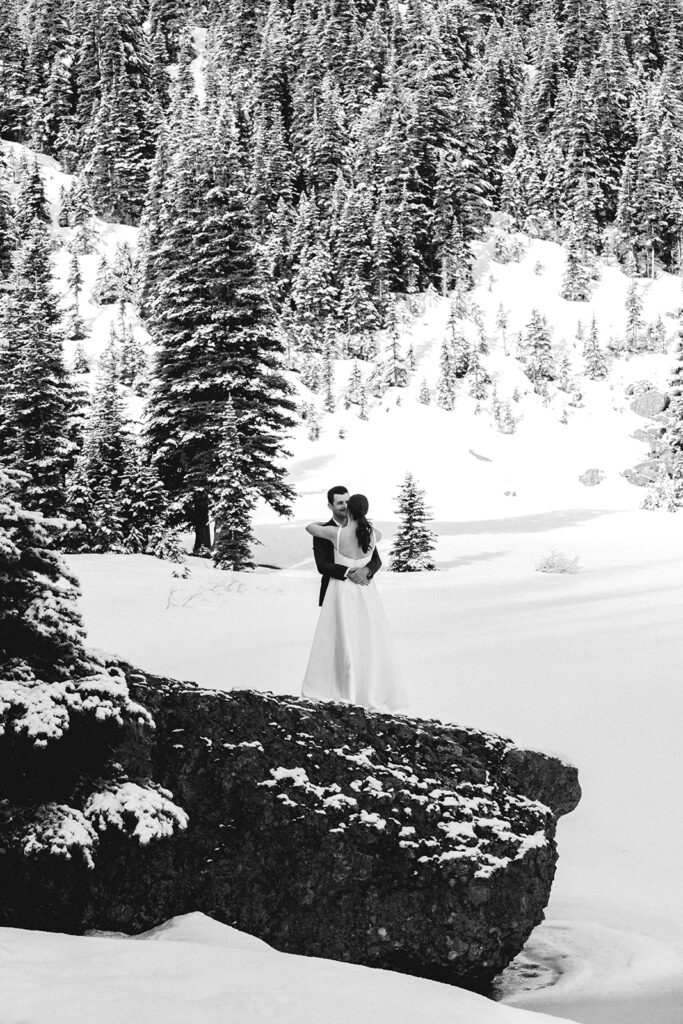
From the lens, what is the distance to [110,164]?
69.9m

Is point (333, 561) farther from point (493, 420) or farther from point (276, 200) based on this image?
point (276, 200)

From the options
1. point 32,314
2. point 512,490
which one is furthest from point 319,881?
point 512,490

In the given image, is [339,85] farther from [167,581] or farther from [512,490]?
Result: [167,581]

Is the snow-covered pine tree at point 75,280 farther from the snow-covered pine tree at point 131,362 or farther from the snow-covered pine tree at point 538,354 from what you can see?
the snow-covered pine tree at point 538,354

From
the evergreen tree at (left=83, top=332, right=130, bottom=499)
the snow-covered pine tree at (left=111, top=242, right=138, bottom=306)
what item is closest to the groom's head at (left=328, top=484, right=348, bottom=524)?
the evergreen tree at (left=83, top=332, right=130, bottom=499)

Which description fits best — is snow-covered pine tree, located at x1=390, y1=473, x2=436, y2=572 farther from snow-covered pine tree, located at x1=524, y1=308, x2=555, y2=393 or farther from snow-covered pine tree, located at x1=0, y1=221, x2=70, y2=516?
snow-covered pine tree, located at x1=524, y1=308, x2=555, y2=393

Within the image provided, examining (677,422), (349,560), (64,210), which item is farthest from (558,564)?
(64,210)

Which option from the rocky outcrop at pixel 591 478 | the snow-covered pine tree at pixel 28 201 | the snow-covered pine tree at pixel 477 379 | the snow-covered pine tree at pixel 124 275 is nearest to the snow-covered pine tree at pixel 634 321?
the snow-covered pine tree at pixel 477 379

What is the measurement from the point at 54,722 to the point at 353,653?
2.90 meters

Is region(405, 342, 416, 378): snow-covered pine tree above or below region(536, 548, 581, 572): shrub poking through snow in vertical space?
above

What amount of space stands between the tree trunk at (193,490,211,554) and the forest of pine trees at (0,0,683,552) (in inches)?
2.1

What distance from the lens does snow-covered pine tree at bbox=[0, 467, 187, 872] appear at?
3523 mm

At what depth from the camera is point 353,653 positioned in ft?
20.1

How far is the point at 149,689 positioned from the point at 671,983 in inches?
111
